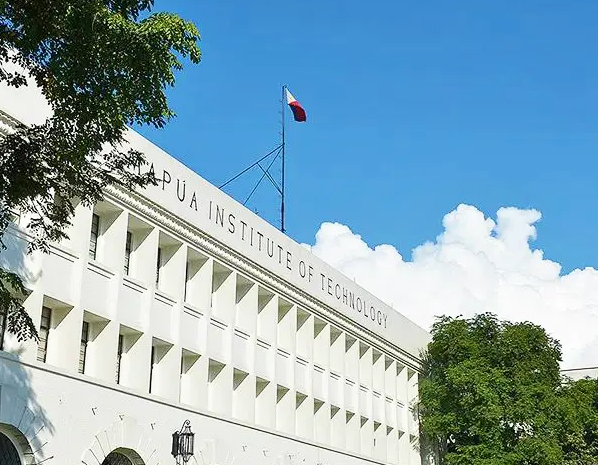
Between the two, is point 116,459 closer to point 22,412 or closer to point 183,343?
point 183,343

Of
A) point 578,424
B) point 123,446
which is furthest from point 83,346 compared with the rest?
point 578,424

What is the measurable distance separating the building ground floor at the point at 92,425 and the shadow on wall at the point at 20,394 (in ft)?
0.07

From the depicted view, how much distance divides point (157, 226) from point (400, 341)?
18.2m

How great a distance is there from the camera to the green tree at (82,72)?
1223 cm

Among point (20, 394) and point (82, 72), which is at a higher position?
point (82, 72)

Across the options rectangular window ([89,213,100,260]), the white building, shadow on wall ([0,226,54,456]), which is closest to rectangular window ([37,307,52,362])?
the white building

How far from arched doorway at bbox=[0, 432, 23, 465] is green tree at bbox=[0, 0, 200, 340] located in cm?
672

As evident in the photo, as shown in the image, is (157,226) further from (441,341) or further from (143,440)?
(441,341)

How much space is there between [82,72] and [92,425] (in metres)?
11.1

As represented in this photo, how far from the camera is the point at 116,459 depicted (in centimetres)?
2292

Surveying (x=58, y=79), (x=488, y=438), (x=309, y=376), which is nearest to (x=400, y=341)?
(x=488, y=438)

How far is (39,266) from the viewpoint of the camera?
68.3ft

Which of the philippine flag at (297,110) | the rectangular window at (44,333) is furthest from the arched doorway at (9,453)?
the philippine flag at (297,110)

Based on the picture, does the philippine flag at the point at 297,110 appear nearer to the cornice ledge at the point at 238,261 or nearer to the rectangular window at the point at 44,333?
the cornice ledge at the point at 238,261
